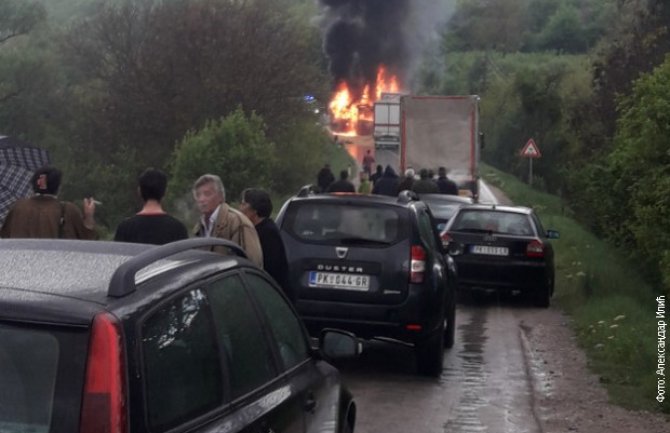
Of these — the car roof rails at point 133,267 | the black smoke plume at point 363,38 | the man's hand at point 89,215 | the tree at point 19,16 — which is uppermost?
the tree at point 19,16

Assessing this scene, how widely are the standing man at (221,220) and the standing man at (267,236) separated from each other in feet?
1.05

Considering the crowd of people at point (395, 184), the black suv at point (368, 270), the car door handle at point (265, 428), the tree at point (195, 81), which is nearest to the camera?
the car door handle at point (265, 428)

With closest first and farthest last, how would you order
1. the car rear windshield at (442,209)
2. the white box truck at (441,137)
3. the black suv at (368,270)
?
the black suv at (368,270) < the car rear windshield at (442,209) < the white box truck at (441,137)

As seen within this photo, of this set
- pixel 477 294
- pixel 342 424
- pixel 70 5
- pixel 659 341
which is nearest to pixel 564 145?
pixel 477 294

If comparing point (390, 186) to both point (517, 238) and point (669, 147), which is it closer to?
point (517, 238)

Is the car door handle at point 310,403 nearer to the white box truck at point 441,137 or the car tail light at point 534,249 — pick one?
the car tail light at point 534,249

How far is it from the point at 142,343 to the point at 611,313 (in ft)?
39.3

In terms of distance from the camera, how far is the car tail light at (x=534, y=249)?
1741cm

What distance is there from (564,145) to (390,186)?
19426 mm

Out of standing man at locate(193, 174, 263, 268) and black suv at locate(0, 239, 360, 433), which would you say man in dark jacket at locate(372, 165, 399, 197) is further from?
black suv at locate(0, 239, 360, 433)

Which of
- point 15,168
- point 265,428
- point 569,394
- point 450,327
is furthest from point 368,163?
point 265,428

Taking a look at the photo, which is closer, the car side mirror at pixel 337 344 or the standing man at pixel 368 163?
the car side mirror at pixel 337 344

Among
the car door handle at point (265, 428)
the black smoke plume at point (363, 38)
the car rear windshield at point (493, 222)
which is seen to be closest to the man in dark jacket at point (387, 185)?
the car rear windshield at point (493, 222)

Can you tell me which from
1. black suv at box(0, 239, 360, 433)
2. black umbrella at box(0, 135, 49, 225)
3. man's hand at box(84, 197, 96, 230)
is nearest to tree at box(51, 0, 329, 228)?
black umbrella at box(0, 135, 49, 225)
